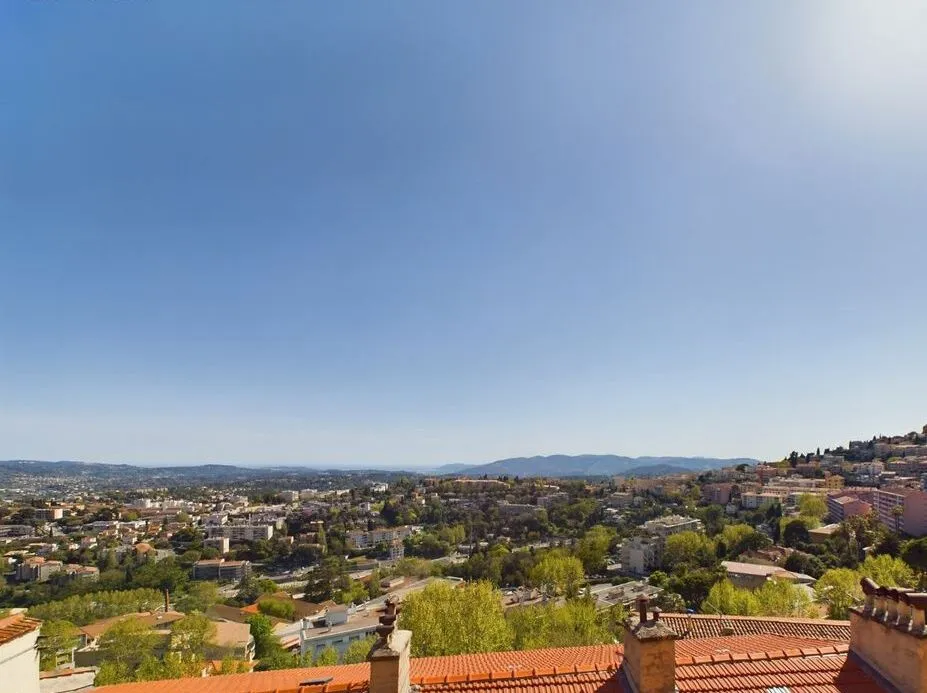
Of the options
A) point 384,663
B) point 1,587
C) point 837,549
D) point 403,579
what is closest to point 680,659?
point 384,663

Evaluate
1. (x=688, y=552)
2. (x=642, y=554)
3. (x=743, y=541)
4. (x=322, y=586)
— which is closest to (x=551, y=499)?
(x=642, y=554)

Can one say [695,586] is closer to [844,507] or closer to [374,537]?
[844,507]

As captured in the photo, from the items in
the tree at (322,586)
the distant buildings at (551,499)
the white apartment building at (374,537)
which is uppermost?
the tree at (322,586)

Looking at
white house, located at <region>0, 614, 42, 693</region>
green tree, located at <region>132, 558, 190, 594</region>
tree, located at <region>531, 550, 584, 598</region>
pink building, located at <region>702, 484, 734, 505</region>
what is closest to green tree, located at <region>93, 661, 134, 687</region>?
white house, located at <region>0, 614, 42, 693</region>

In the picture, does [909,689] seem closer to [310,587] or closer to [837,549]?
[837,549]

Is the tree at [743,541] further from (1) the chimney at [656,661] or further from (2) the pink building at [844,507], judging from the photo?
(1) the chimney at [656,661]

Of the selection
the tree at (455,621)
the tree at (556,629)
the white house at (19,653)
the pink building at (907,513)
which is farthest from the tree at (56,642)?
the pink building at (907,513)
